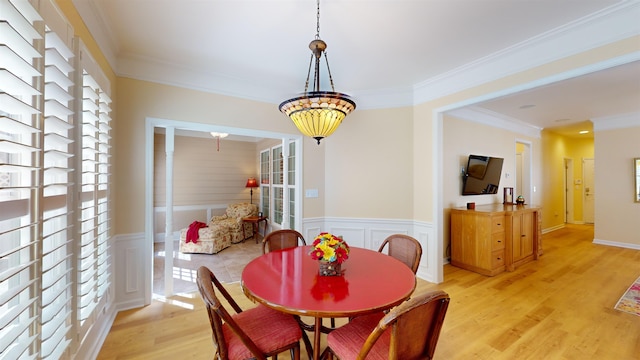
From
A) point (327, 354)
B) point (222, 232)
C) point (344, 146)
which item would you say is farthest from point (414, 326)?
point (222, 232)

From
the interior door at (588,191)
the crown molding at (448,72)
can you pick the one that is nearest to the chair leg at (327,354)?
the crown molding at (448,72)

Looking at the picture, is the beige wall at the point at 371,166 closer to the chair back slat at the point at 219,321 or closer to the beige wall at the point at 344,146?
the beige wall at the point at 344,146

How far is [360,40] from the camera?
7.85 feet

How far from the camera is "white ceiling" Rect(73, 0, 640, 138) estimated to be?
6.41 ft

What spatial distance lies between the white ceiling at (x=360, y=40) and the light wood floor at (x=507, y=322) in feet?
7.65

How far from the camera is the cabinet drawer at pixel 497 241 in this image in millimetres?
3658

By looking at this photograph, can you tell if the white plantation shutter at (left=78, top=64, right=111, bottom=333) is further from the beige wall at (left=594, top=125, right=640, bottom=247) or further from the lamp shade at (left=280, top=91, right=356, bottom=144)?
the beige wall at (left=594, top=125, right=640, bottom=247)

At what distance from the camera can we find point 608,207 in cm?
534

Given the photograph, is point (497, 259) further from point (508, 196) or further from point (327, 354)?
point (327, 354)

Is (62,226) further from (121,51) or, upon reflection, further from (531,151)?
(531,151)

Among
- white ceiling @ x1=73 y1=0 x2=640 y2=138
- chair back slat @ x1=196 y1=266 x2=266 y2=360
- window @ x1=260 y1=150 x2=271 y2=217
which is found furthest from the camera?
window @ x1=260 y1=150 x2=271 y2=217

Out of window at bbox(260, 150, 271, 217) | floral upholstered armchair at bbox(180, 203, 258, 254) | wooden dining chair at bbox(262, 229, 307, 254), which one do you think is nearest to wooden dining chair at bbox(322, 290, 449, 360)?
wooden dining chair at bbox(262, 229, 307, 254)

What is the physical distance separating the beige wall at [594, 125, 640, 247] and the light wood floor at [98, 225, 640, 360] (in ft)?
6.50

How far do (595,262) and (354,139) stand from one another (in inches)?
182
